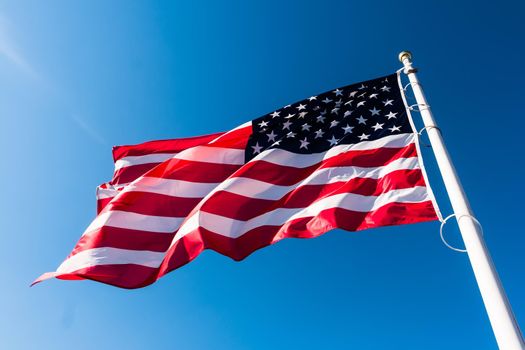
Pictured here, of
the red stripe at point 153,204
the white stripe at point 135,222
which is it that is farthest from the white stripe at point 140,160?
the white stripe at point 135,222

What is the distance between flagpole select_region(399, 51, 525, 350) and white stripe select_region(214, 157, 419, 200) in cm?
61

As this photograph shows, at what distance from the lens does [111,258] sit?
7074mm

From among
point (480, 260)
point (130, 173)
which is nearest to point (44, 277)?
point (130, 173)

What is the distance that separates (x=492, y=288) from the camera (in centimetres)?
432

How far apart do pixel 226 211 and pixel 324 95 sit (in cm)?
299

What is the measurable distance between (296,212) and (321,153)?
1.37 m

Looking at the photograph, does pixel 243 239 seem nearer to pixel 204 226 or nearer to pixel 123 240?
pixel 204 226

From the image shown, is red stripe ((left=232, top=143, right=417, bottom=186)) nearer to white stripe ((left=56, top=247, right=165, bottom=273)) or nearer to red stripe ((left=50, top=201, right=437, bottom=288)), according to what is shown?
red stripe ((left=50, top=201, right=437, bottom=288))

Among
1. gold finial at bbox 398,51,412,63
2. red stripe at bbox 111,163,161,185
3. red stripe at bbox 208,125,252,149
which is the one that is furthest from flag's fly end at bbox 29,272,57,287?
gold finial at bbox 398,51,412,63

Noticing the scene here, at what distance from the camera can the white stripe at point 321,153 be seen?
6973 millimetres

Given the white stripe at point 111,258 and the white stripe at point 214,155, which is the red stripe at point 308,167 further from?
the white stripe at point 111,258

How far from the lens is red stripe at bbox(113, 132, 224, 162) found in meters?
9.22

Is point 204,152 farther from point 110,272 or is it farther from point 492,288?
point 492,288

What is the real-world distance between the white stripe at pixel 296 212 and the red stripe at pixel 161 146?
7.80 feet
